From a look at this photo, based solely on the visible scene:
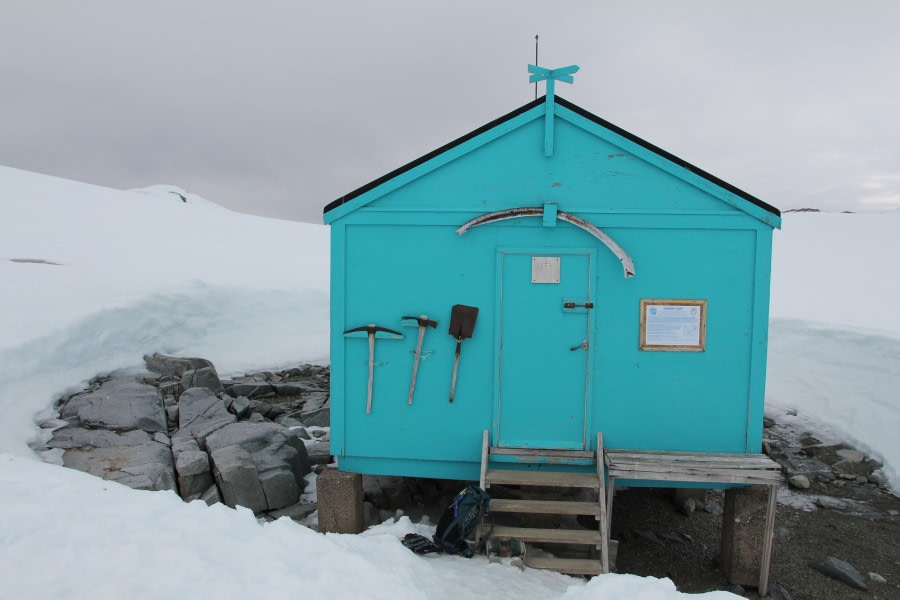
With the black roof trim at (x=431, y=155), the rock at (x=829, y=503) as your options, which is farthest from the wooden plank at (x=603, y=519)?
the rock at (x=829, y=503)

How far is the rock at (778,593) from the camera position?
6159mm

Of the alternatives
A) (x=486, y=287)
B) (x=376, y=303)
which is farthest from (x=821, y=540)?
(x=376, y=303)

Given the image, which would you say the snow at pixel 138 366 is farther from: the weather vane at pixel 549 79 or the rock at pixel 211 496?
the weather vane at pixel 549 79

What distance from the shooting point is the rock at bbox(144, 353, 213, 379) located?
11.4 meters

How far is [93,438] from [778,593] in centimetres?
826

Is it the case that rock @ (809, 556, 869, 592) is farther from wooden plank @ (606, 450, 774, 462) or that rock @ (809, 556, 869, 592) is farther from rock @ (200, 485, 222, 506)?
rock @ (200, 485, 222, 506)

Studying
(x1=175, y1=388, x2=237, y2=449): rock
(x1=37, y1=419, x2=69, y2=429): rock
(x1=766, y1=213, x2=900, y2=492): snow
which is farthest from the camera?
(x1=766, y1=213, x2=900, y2=492): snow

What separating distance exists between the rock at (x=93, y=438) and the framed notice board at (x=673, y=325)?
21.4 ft

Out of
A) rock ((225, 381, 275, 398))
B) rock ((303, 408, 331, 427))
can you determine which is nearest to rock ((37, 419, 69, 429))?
rock ((225, 381, 275, 398))

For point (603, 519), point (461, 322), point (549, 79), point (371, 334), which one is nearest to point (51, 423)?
point (371, 334)

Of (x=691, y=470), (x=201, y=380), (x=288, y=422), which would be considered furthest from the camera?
(x=201, y=380)

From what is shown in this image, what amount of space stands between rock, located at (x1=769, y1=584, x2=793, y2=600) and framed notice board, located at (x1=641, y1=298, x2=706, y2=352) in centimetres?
257

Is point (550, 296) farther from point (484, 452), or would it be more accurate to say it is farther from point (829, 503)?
point (829, 503)

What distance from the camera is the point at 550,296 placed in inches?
251
